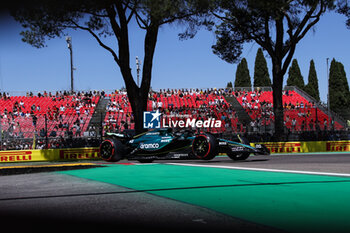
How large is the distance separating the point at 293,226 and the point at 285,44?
64.0 ft

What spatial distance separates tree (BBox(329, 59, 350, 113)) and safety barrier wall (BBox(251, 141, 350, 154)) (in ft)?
150

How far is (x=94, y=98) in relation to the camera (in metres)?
39.4

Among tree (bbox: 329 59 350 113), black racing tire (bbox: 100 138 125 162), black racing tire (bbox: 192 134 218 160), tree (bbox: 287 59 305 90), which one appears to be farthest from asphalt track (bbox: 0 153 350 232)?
tree (bbox: 287 59 305 90)

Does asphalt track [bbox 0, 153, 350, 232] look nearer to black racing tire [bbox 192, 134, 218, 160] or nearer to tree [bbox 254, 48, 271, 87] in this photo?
black racing tire [bbox 192, 134, 218, 160]

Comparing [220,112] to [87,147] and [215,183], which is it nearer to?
[87,147]

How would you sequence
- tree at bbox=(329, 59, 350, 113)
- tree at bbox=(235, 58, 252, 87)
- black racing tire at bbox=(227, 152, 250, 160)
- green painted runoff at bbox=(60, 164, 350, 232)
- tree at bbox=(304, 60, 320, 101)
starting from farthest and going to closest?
tree at bbox=(235, 58, 252, 87) < tree at bbox=(304, 60, 320, 101) < tree at bbox=(329, 59, 350, 113) < black racing tire at bbox=(227, 152, 250, 160) < green painted runoff at bbox=(60, 164, 350, 232)

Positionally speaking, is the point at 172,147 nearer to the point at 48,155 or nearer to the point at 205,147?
the point at 205,147

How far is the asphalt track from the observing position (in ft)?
12.2

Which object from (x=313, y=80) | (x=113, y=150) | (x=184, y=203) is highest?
(x=313, y=80)

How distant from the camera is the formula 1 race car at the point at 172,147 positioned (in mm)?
11523

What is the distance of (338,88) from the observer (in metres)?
64.4

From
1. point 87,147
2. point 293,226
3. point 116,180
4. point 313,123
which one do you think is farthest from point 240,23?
point 293,226

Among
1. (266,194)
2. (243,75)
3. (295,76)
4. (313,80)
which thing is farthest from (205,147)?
(313,80)

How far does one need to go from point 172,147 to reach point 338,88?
58.5 meters
